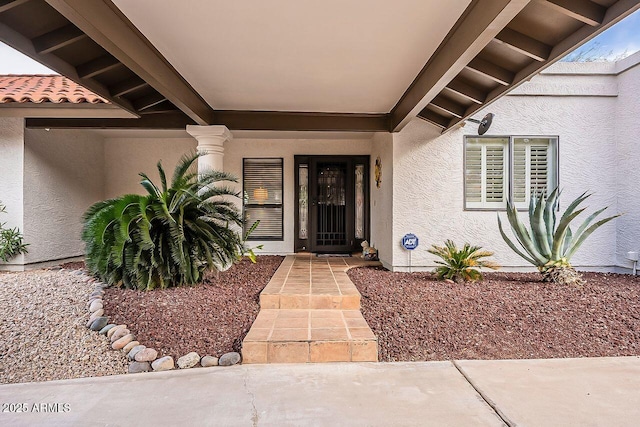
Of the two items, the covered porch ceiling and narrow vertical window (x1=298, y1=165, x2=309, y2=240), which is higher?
the covered porch ceiling

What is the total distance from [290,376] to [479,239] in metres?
4.12

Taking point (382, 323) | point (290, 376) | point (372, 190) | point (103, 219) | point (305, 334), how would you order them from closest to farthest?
point (290, 376) < point (305, 334) < point (382, 323) < point (103, 219) < point (372, 190)

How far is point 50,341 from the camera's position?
2984 mm

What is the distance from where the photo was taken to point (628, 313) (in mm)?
3486

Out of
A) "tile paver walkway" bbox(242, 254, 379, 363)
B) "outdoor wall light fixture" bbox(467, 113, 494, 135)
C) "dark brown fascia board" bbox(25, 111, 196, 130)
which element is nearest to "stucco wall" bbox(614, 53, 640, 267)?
"outdoor wall light fixture" bbox(467, 113, 494, 135)

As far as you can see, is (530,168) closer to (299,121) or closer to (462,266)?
(462,266)

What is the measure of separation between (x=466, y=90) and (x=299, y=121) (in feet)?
8.18

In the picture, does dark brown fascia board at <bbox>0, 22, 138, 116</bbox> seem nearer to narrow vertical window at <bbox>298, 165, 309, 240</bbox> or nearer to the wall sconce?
the wall sconce

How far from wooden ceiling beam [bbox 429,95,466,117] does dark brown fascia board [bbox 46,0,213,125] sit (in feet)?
11.1

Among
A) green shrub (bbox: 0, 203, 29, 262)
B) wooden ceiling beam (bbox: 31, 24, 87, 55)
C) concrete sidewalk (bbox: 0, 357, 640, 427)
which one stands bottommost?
concrete sidewalk (bbox: 0, 357, 640, 427)

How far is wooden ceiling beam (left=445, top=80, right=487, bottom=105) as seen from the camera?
14.1 feet

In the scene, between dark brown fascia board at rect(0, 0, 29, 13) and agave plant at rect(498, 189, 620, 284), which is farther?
agave plant at rect(498, 189, 620, 284)

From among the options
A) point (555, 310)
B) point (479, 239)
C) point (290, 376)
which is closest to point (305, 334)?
point (290, 376)

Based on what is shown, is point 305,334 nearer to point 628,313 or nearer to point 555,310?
point 555,310
